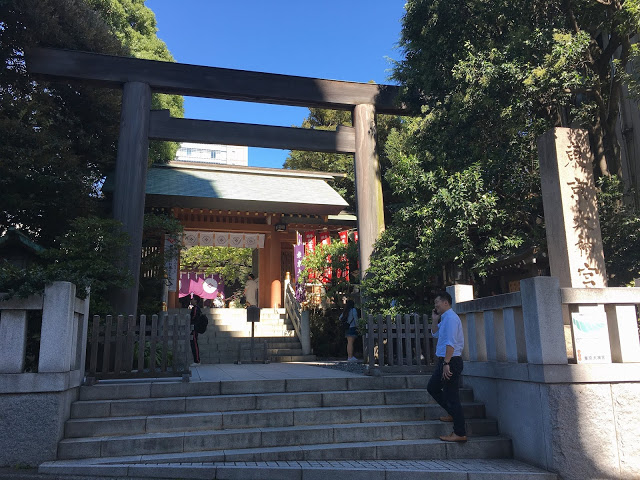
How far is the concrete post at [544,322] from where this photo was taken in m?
5.37

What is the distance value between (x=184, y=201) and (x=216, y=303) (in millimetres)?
12591

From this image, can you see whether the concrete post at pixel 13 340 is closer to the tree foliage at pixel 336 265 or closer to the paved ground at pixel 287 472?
the paved ground at pixel 287 472

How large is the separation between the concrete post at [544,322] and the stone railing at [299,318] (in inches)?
344

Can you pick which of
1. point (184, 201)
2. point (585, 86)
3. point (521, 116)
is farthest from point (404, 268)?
point (184, 201)

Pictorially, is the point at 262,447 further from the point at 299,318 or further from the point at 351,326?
the point at 299,318

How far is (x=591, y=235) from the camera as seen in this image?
7.35m

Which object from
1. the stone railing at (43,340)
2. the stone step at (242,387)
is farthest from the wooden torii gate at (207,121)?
the stone railing at (43,340)

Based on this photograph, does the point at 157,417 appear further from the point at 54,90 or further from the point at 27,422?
the point at 54,90

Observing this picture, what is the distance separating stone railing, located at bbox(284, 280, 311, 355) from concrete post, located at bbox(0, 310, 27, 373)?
29.3ft

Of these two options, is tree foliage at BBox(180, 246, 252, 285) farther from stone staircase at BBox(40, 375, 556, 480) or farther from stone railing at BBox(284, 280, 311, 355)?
stone staircase at BBox(40, 375, 556, 480)

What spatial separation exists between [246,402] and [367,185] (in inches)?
286

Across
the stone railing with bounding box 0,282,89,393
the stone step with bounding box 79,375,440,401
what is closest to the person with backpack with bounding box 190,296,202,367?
the stone step with bounding box 79,375,440,401

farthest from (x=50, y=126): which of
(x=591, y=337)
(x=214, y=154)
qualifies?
(x=214, y=154)

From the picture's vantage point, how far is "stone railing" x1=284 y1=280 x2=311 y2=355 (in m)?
13.8
